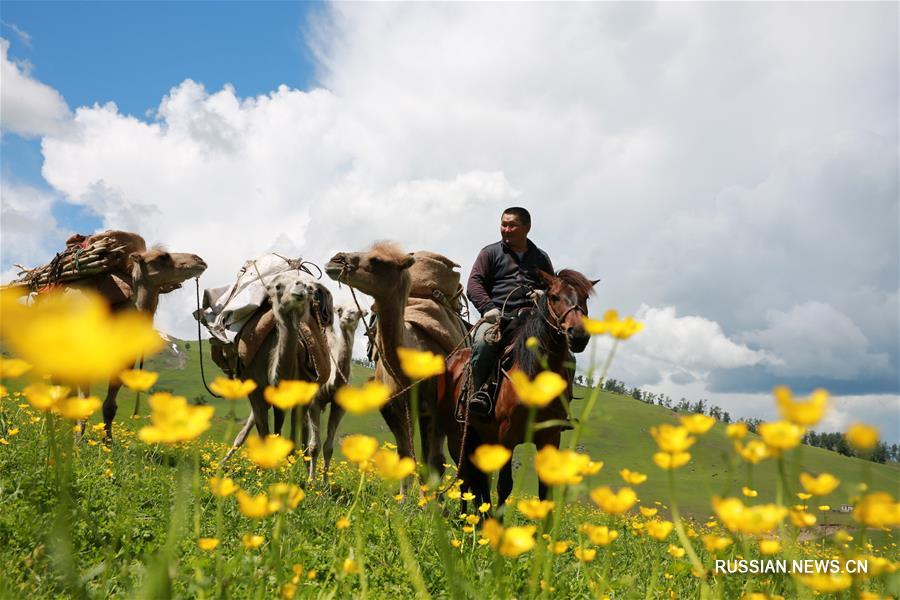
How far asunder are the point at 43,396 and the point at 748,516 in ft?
6.82

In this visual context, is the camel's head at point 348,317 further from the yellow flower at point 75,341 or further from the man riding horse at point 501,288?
the yellow flower at point 75,341

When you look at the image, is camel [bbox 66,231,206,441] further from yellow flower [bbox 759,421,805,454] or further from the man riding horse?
yellow flower [bbox 759,421,805,454]

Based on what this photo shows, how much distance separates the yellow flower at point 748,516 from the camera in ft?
5.03

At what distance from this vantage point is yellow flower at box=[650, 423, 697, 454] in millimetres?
1688

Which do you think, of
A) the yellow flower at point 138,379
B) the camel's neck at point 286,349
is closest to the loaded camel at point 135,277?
the camel's neck at point 286,349

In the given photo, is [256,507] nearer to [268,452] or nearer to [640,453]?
[268,452]

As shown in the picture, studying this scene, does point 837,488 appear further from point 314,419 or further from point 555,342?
point 314,419

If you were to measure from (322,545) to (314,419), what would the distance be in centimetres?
600

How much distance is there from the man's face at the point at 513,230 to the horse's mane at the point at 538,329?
139cm

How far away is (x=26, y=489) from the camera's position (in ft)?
14.1

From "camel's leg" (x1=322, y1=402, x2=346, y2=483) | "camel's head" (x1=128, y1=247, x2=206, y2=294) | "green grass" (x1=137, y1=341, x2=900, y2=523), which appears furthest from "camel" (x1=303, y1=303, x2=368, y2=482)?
"green grass" (x1=137, y1=341, x2=900, y2=523)

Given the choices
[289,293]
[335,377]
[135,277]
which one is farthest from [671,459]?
[135,277]

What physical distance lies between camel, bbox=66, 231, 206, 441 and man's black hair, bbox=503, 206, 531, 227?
17.3ft

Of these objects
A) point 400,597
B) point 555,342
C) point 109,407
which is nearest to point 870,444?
point 400,597
